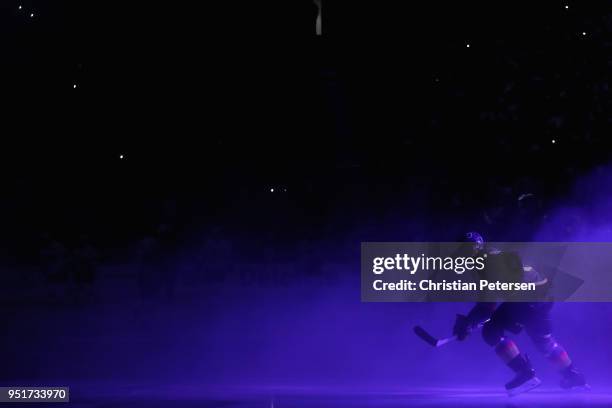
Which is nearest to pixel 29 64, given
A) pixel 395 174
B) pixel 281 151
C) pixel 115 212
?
pixel 115 212

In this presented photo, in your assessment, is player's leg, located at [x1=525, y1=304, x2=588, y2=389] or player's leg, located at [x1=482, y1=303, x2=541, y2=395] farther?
player's leg, located at [x1=525, y1=304, x2=588, y2=389]

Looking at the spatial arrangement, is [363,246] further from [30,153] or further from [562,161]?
[30,153]

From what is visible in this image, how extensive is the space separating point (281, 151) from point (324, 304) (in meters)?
2.74

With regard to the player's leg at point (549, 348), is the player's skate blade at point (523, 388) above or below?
below

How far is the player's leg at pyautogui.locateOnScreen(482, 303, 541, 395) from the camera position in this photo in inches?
325

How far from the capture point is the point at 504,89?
13156mm

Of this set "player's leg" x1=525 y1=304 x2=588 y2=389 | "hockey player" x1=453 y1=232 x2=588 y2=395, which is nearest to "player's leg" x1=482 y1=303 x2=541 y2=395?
"hockey player" x1=453 y1=232 x2=588 y2=395

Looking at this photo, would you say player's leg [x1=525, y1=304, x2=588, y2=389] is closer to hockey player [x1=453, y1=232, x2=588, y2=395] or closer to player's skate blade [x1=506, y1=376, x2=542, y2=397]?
hockey player [x1=453, y1=232, x2=588, y2=395]

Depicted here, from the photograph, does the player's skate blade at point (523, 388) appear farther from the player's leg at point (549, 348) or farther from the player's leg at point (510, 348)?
the player's leg at point (549, 348)

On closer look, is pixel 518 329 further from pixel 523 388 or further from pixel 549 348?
pixel 523 388

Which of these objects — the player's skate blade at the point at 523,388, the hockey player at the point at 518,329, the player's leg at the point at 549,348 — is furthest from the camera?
the player's leg at the point at 549,348

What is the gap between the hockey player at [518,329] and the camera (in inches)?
329

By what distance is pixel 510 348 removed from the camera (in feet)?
27.6

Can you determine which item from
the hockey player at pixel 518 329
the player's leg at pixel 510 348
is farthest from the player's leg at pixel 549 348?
the player's leg at pixel 510 348
